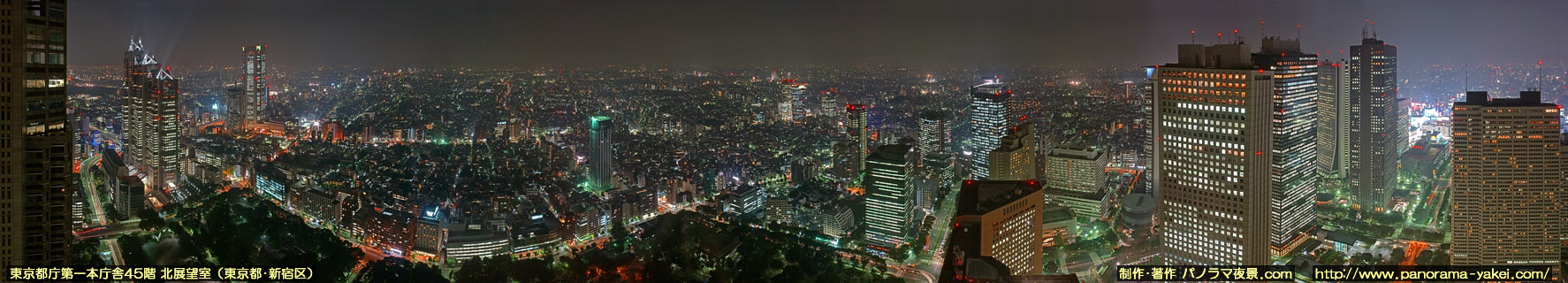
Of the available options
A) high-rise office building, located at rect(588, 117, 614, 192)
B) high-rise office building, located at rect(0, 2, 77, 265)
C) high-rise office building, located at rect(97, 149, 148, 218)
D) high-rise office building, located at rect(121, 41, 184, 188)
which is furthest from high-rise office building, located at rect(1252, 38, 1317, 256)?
high-rise office building, located at rect(121, 41, 184, 188)

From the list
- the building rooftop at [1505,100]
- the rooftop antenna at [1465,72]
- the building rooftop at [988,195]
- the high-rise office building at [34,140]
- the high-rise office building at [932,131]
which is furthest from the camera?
the high-rise office building at [932,131]

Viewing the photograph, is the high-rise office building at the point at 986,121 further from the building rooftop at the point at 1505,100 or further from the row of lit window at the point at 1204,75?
the building rooftop at the point at 1505,100

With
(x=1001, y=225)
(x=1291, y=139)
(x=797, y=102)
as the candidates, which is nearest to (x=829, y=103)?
(x=797, y=102)

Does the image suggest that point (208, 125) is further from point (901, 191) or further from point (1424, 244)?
point (1424, 244)

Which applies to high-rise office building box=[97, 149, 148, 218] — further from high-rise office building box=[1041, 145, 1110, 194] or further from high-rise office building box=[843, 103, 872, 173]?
high-rise office building box=[1041, 145, 1110, 194]

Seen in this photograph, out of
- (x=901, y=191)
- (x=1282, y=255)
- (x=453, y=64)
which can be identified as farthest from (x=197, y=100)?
(x=1282, y=255)

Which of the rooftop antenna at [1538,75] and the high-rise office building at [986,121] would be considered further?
the high-rise office building at [986,121]

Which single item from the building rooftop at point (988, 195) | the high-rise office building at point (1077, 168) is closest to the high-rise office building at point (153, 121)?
the building rooftop at point (988, 195)

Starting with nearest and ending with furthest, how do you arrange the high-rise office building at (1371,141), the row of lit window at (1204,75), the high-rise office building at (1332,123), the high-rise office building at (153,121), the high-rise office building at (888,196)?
the row of lit window at (1204,75), the high-rise office building at (153,121), the high-rise office building at (888,196), the high-rise office building at (1371,141), the high-rise office building at (1332,123)
